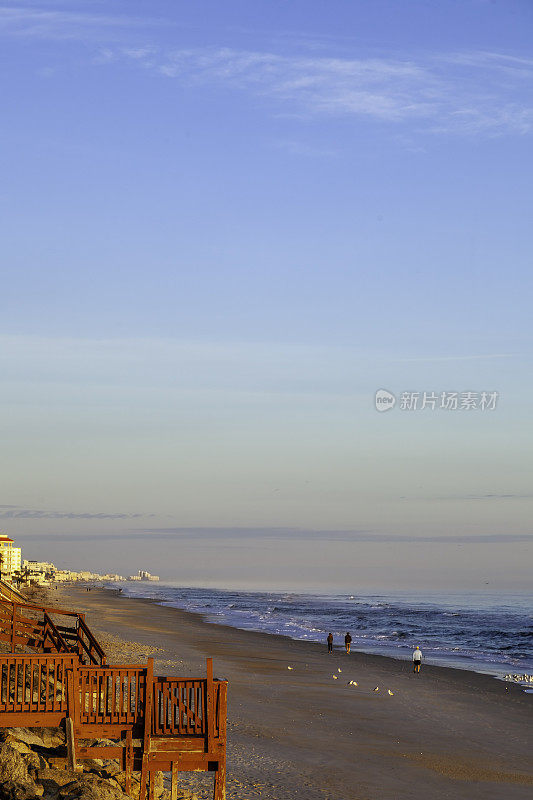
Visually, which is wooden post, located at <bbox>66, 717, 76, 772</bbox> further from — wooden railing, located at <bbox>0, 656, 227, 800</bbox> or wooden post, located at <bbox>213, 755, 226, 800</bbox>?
wooden post, located at <bbox>213, 755, 226, 800</bbox>

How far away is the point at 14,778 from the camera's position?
1339 centimetres

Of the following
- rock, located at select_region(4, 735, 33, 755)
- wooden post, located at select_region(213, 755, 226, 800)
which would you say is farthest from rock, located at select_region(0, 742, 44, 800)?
wooden post, located at select_region(213, 755, 226, 800)

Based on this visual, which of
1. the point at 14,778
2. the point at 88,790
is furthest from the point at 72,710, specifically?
the point at 88,790

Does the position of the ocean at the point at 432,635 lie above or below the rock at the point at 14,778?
below

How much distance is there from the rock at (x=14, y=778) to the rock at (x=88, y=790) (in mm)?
447

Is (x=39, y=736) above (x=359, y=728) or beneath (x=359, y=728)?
above

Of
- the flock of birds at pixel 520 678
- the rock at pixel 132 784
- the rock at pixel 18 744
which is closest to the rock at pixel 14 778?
the rock at pixel 18 744

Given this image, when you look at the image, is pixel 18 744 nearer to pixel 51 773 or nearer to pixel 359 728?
pixel 51 773

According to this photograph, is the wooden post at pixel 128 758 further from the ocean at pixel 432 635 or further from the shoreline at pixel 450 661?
the ocean at pixel 432 635

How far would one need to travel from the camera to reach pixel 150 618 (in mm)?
82500

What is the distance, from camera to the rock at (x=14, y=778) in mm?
13172

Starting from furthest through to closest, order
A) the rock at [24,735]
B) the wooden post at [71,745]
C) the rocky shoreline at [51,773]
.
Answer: the rock at [24,735]
the wooden post at [71,745]
the rocky shoreline at [51,773]

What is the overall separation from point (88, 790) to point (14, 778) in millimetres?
1200

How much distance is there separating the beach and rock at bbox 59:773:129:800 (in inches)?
145
